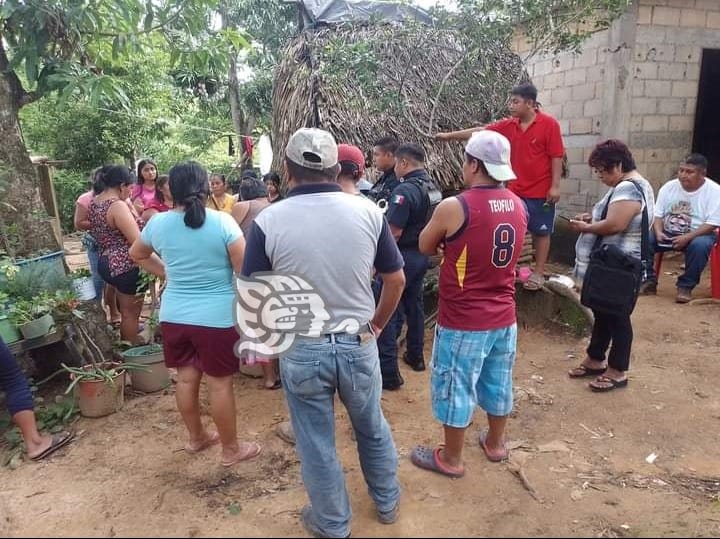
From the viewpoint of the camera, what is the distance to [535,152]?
4484 mm

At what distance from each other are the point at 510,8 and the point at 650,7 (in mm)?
2928

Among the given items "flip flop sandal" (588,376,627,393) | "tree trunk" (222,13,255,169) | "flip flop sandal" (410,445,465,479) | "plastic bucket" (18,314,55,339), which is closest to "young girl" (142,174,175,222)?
"plastic bucket" (18,314,55,339)

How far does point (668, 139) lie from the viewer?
713cm

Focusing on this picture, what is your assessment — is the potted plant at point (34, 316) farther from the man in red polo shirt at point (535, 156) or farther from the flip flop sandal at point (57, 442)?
the man in red polo shirt at point (535, 156)

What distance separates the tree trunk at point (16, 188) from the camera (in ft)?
13.0

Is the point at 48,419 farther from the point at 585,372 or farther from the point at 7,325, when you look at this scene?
the point at 585,372

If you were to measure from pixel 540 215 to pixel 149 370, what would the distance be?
3.41 meters

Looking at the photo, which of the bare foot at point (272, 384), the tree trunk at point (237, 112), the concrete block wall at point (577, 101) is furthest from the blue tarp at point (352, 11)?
the tree trunk at point (237, 112)

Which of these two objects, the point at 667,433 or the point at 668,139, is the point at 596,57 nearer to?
the point at 668,139

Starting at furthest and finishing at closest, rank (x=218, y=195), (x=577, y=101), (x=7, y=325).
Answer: (x=577, y=101)
(x=218, y=195)
(x=7, y=325)

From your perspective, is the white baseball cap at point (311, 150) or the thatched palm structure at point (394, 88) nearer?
the white baseball cap at point (311, 150)

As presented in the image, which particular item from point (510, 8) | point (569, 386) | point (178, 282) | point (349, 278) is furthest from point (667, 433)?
point (510, 8)

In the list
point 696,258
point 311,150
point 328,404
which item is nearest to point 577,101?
point 696,258

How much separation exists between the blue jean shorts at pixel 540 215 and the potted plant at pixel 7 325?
3.94 meters
